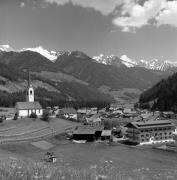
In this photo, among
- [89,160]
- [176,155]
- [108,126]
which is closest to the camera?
[89,160]

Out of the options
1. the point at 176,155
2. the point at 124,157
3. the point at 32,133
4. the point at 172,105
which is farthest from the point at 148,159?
the point at 172,105

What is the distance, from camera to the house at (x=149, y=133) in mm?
107062

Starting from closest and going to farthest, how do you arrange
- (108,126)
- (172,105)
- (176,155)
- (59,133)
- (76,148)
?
(176,155) → (76,148) → (59,133) → (108,126) → (172,105)

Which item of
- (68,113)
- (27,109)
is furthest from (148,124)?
(68,113)

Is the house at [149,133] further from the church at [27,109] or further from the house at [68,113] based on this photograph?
the house at [68,113]

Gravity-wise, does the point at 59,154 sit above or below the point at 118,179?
below

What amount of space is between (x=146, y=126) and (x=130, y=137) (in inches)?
287

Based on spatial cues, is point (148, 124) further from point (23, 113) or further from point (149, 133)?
point (23, 113)

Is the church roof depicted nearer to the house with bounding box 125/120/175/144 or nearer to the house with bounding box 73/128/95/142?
the house with bounding box 73/128/95/142

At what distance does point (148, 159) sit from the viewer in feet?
228

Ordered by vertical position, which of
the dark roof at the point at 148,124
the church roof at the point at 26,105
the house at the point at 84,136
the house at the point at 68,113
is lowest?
the house at the point at 84,136

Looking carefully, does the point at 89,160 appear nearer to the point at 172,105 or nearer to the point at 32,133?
the point at 32,133

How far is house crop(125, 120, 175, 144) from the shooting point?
107062 mm

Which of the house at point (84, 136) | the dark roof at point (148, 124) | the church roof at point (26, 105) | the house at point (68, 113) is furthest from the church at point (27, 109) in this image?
the dark roof at point (148, 124)
